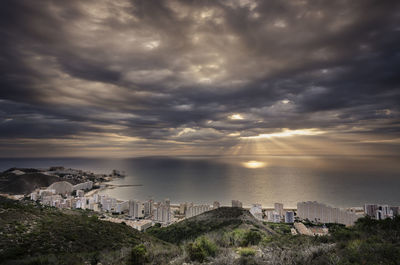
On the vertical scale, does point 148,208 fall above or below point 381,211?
below

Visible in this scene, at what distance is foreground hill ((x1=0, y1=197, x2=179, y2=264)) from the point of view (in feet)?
21.2

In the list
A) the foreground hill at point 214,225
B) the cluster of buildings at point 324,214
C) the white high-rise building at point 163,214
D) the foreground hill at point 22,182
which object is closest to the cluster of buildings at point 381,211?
the cluster of buildings at point 324,214

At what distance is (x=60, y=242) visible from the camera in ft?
30.0

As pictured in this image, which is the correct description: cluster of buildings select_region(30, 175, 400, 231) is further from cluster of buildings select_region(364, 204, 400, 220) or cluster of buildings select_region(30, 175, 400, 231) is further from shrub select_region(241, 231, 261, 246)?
shrub select_region(241, 231, 261, 246)

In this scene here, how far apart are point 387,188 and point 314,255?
86.1m

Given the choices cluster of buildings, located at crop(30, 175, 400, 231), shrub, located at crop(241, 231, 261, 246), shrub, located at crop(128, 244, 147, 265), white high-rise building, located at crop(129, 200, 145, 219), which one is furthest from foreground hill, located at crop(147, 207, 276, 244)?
white high-rise building, located at crop(129, 200, 145, 219)

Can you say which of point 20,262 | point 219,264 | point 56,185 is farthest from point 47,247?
point 56,185

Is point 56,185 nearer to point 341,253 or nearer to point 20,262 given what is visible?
point 20,262

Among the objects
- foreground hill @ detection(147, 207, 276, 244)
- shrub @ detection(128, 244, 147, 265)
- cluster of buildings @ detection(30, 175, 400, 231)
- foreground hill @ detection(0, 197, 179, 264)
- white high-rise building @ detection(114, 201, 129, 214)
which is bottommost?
white high-rise building @ detection(114, 201, 129, 214)

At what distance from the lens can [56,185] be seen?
67.4 metres

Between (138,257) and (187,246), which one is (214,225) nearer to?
(187,246)

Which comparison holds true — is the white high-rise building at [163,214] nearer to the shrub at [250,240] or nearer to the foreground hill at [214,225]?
the foreground hill at [214,225]

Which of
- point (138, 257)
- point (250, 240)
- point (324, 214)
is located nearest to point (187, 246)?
point (138, 257)

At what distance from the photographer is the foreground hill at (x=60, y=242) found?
21.2 feet
